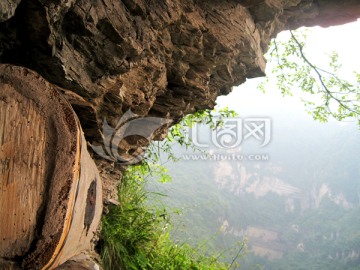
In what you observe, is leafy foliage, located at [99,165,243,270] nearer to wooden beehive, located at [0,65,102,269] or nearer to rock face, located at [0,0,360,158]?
rock face, located at [0,0,360,158]

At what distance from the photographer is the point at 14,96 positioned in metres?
1.45

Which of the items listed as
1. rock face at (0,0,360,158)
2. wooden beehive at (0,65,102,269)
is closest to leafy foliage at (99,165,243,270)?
rock face at (0,0,360,158)

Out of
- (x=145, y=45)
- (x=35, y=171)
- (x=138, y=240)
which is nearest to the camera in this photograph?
(x=35, y=171)

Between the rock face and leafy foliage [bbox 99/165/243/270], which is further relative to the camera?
leafy foliage [bbox 99/165/243/270]

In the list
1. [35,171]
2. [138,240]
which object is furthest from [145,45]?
[138,240]

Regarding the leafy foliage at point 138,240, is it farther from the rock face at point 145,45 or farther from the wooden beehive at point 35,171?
the wooden beehive at point 35,171

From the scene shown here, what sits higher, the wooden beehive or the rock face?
the rock face

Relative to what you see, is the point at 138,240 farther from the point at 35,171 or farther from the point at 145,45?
the point at 35,171

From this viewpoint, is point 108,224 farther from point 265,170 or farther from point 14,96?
point 265,170

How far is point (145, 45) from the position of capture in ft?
8.41

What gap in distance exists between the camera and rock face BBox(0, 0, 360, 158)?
6.07 feet

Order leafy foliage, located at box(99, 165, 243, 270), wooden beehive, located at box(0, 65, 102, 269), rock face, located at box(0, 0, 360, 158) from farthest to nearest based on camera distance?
leafy foliage, located at box(99, 165, 243, 270) < rock face, located at box(0, 0, 360, 158) < wooden beehive, located at box(0, 65, 102, 269)

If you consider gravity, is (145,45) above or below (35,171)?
above

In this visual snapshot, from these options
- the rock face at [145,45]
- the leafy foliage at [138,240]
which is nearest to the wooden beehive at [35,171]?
the rock face at [145,45]
